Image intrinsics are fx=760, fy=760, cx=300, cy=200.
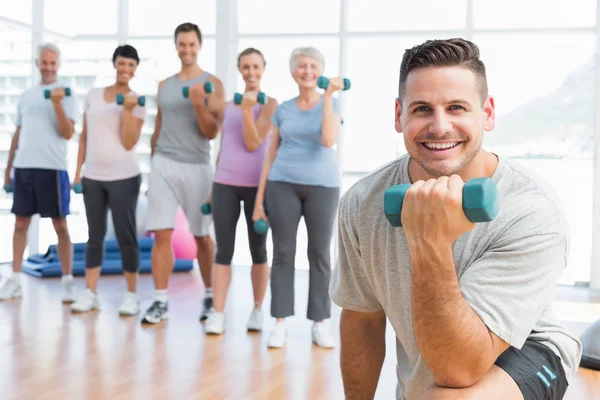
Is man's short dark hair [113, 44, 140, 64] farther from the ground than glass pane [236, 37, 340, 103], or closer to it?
closer to it

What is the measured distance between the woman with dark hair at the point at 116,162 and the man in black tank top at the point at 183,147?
0.18 meters

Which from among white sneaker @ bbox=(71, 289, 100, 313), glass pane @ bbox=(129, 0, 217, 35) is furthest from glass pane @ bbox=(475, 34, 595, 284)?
white sneaker @ bbox=(71, 289, 100, 313)

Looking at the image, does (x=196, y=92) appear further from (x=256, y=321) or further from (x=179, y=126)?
(x=256, y=321)

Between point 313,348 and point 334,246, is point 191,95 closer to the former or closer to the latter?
point 313,348

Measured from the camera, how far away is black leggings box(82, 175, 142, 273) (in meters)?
3.97

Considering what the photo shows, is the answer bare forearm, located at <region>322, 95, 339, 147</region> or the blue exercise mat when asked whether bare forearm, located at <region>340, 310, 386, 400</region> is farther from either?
the blue exercise mat

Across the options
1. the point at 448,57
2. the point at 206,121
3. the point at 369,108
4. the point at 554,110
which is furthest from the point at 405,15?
the point at 448,57

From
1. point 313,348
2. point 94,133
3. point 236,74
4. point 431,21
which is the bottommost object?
point 313,348

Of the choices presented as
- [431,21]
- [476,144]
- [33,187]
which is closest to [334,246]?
[431,21]

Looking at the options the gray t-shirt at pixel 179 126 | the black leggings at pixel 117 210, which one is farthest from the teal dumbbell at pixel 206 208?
the black leggings at pixel 117 210

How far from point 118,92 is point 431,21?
105 inches

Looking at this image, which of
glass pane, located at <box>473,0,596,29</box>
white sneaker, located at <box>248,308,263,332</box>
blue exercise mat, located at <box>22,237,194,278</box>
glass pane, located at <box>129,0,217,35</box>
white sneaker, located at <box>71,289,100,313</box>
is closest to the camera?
white sneaker, located at <box>248,308,263,332</box>

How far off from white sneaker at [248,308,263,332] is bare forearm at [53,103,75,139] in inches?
61.1

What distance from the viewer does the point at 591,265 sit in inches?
212
